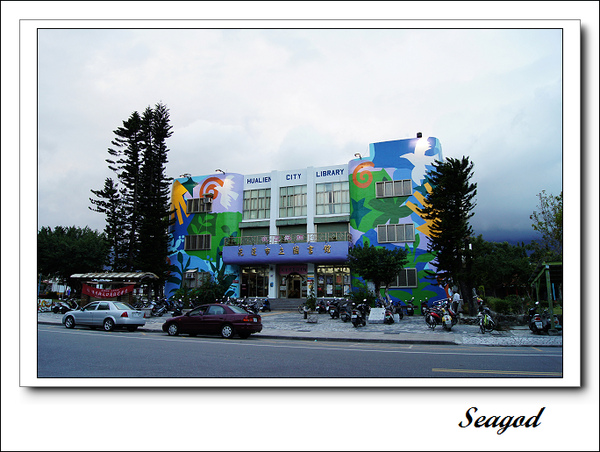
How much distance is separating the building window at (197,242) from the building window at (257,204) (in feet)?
12.3

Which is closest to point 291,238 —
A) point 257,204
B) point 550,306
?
point 257,204

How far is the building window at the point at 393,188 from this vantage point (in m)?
28.5

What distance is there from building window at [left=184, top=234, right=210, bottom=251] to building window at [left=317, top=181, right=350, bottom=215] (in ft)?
31.8

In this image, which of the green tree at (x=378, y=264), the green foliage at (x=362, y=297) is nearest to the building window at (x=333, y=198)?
the green tree at (x=378, y=264)

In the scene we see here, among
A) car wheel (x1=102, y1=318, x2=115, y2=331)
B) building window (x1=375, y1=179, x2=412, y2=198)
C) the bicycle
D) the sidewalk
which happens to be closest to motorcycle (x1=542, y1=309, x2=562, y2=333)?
the sidewalk

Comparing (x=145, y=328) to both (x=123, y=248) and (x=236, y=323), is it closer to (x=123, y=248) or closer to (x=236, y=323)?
(x=236, y=323)

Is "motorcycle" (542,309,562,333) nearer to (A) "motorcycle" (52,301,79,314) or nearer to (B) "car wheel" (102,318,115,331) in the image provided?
(B) "car wheel" (102,318,115,331)

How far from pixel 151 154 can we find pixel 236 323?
25308 millimetres

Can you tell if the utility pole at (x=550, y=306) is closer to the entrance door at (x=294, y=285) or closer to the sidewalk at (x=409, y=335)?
the sidewalk at (x=409, y=335)

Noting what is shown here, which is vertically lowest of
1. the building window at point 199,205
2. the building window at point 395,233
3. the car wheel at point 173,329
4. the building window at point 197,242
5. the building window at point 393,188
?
the car wheel at point 173,329

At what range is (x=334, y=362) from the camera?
8.40m

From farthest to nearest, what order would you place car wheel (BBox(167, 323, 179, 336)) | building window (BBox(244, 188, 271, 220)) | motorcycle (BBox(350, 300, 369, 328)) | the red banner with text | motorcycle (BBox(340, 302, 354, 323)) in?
building window (BBox(244, 188, 271, 220)) → the red banner with text → motorcycle (BBox(340, 302, 354, 323)) → motorcycle (BBox(350, 300, 369, 328)) → car wheel (BBox(167, 323, 179, 336))

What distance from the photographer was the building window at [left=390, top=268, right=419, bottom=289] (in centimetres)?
2744

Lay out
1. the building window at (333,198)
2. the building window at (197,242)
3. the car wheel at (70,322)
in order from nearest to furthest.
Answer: the car wheel at (70,322)
the building window at (333,198)
the building window at (197,242)
